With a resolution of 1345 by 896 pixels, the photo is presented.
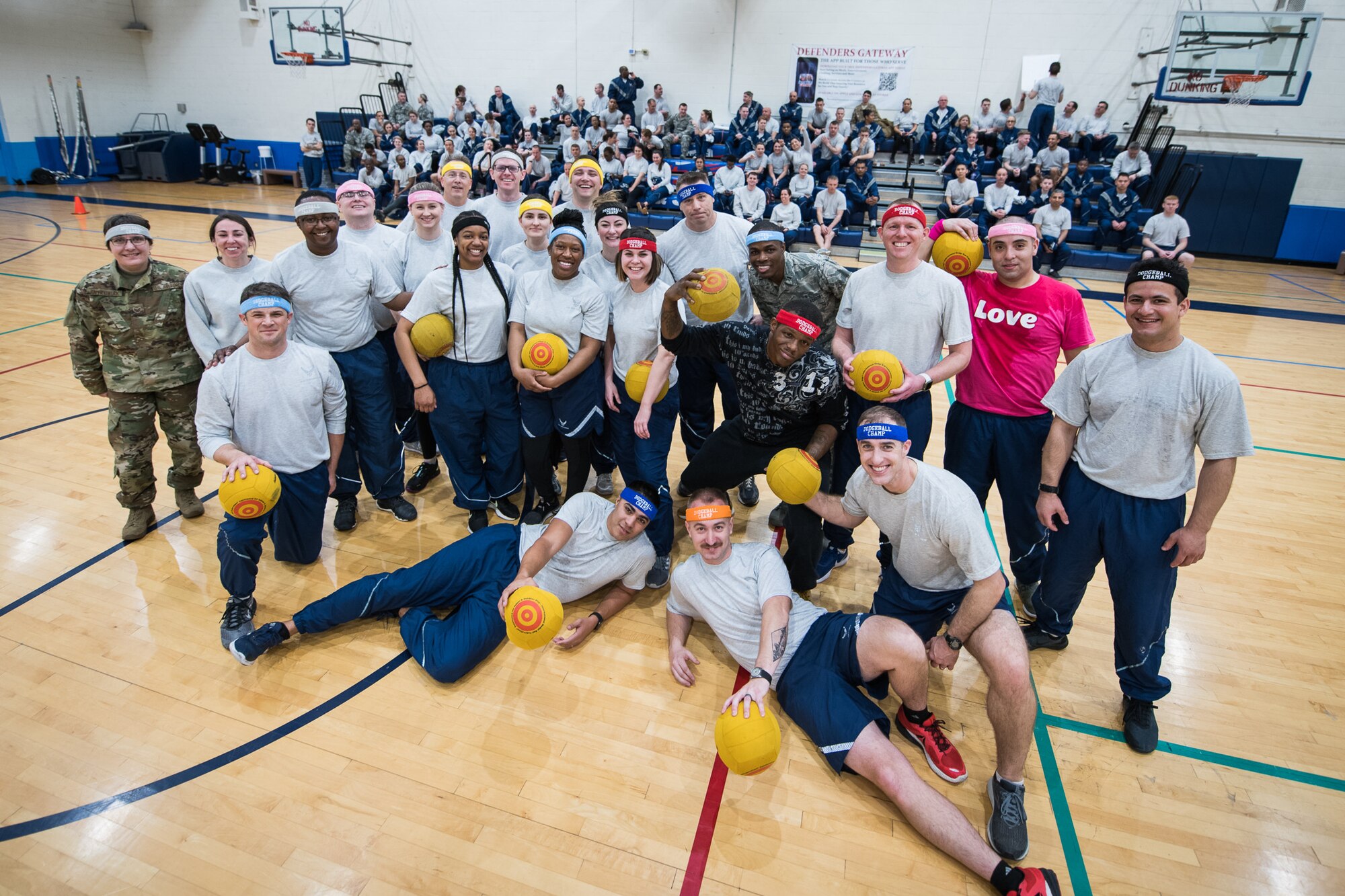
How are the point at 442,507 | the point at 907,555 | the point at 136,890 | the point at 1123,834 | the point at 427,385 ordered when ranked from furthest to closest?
the point at 442,507
the point at 427,385
the point at 907,555
the point at 1123,834
the point at 136,890

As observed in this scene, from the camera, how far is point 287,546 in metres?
3.84

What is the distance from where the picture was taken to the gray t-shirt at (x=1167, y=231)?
1191 cm

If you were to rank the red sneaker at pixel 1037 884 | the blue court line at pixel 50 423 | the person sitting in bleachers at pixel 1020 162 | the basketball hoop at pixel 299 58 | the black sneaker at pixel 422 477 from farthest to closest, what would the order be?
the basketball hoop at pixel 299 58 < the person sitting in bleachers at pixel 1020 162 < the blue court line at pixel 50 423 < the black sneaker at pixel 422 477 < the red sneaker at pixel 1037 884

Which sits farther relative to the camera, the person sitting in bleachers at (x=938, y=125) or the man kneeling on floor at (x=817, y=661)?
the person sitting in bleachers at (x=938, y=125)

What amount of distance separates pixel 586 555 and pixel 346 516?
1854mm

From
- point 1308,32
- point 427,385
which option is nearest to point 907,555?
point 427,385

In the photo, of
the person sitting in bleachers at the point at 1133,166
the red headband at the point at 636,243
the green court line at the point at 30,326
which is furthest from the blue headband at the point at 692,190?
the person sitting in bleachers at the point at 1133,166

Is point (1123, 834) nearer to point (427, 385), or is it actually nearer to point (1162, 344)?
point (1162, 344)

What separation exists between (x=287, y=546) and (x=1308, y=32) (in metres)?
16.8

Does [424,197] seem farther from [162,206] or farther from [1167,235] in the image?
[162,206]

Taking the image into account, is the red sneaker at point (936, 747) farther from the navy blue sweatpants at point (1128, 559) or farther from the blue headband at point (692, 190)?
the blue headband at point (692, 190)

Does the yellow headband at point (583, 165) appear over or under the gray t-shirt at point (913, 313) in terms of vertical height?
over

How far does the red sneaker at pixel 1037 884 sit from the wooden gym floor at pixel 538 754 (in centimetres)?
19

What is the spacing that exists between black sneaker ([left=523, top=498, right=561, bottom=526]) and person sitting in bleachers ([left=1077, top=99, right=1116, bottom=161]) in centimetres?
1517
